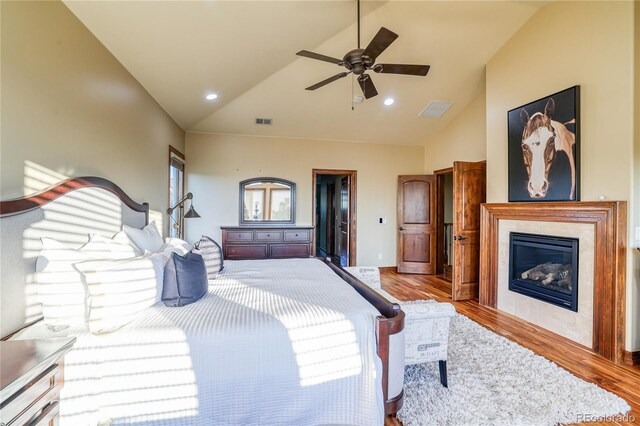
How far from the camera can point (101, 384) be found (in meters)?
1.47

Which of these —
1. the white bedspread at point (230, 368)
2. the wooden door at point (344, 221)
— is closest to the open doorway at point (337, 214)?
the wooden door at point (344, 221)

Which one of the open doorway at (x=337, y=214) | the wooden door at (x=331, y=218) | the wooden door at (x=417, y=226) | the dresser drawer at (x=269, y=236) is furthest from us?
the wooden door at (x=331, y=218)

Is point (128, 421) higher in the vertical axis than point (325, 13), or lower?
lower

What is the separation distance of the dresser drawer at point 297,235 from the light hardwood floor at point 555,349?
177 centimetres

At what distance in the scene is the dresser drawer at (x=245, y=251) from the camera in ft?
17.1

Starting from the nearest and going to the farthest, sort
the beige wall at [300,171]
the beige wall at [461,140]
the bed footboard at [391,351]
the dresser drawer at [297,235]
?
the bed footboard at [391,351] < the beige wall at [461,140] < the dresser drawer at [297,235] < the beige wall at [300,171]

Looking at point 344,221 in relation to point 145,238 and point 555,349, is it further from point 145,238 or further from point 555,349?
point 145,238

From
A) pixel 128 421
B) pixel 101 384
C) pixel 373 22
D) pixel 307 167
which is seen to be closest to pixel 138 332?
pixel 101 384

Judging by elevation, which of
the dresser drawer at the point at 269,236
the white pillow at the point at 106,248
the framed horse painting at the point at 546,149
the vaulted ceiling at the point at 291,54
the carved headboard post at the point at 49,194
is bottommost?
the dresser drawer at the point at 269,236

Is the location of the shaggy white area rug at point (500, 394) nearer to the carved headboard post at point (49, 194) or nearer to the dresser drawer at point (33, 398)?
the dresser drawer at point (33, 398)

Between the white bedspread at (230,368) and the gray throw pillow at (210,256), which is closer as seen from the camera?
the white bedspread at (230,368)

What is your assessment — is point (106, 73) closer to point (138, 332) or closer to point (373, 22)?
point (138, 332)

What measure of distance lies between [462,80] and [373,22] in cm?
203

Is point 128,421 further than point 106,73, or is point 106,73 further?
point 106,73
